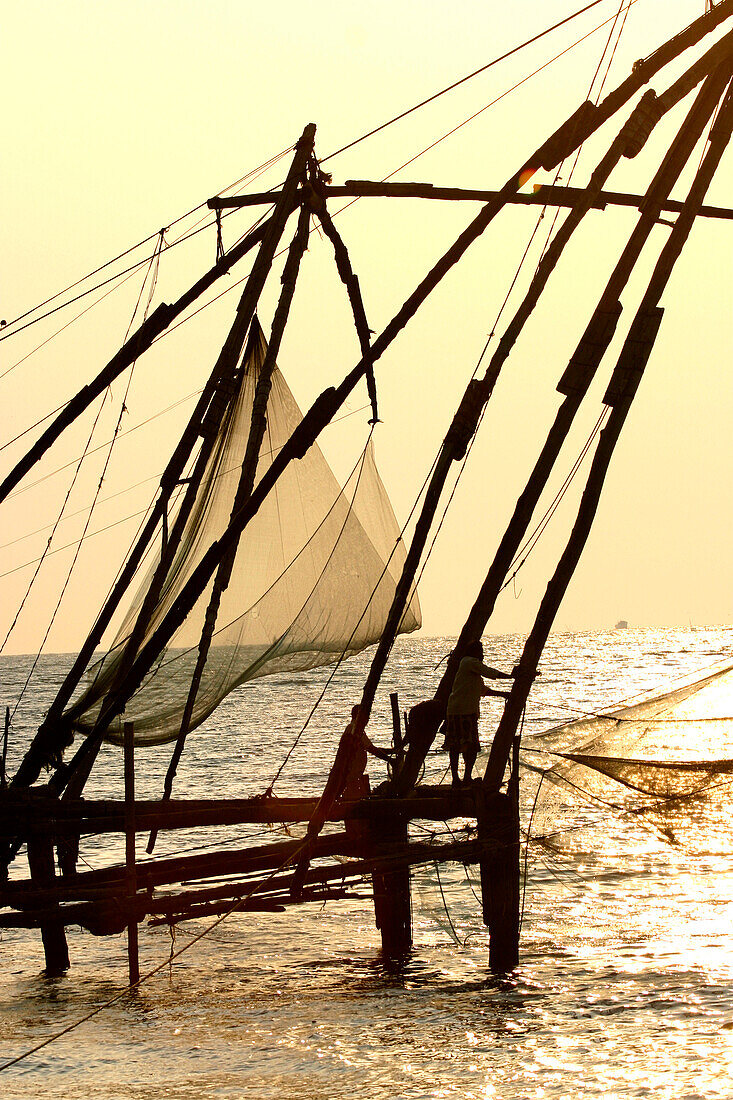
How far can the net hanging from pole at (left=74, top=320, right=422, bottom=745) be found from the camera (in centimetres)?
1357

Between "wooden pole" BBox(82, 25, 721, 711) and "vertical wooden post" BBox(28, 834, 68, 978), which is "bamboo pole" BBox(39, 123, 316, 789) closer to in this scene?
"vertical wooden post" BBox(28, 834, 68, 978)

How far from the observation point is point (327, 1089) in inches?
419

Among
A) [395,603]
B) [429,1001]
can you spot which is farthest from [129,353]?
[429,1001]

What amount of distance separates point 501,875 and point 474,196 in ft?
23.4

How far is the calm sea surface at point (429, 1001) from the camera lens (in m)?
10.9

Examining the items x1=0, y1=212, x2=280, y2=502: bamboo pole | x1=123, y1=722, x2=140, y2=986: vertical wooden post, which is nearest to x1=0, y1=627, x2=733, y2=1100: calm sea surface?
x1=123, y1=722, x2=140, y2=986: vertical wooden post

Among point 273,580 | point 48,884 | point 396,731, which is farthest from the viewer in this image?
point 273,580

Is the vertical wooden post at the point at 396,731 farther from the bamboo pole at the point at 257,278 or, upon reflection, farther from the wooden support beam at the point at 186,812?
the bamboo pole at the point at 257,278

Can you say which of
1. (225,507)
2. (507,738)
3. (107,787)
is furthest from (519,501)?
(107,787)

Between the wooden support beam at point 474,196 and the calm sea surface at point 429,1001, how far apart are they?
17.9 feet

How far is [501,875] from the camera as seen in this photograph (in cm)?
1284

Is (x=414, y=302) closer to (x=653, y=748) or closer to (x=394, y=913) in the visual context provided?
(x=653, y=748)

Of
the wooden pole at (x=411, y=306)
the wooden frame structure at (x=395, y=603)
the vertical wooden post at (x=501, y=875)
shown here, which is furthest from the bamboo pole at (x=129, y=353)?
the vertical wooden post at (x=501, y=875)

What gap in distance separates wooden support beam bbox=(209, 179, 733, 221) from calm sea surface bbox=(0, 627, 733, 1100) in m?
5.45
